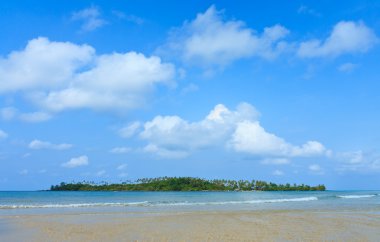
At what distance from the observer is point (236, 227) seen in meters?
17.5

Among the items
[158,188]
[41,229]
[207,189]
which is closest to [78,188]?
[158,188]

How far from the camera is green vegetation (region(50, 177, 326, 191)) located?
158 m

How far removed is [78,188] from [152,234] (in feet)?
566

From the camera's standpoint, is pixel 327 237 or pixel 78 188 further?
pixel 78 188

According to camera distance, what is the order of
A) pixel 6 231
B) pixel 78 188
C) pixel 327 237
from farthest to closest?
pixel 78 188
pixel 6 231
pixel 327 237

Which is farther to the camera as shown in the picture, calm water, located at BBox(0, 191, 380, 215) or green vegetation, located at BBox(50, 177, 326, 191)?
green vegetation, located at BBox(50, 177, 326, 191)

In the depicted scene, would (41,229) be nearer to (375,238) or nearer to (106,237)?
(106,237)

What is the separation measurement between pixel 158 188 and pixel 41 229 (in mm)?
142645

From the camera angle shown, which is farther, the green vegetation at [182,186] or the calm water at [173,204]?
the green vegetation at [182,186]

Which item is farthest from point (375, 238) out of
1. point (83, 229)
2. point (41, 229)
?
point (41, 229)

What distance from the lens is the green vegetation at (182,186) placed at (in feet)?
520

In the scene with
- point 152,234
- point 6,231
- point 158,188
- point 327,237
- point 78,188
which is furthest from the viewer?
point 78,188

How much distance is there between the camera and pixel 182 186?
516 ft

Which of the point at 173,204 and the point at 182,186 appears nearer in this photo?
the point at 173,204
